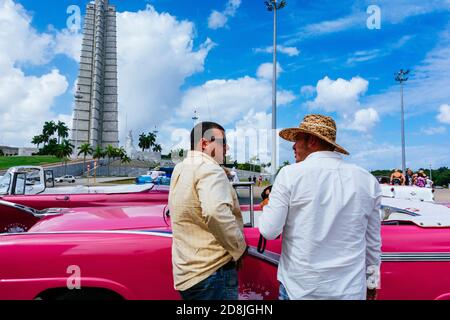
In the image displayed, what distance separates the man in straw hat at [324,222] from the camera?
1766 mm

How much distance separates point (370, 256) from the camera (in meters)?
1.92

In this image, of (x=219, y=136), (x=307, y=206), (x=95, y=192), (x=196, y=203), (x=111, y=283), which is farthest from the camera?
(x=95, y=192)

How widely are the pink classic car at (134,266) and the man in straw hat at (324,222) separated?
643 millimetres

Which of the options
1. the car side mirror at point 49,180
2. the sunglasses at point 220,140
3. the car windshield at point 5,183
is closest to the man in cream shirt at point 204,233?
the sunglasses at point 220,140

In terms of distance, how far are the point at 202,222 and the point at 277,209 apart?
1.39 feet

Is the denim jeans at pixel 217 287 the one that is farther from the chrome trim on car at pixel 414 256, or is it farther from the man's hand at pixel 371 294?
the man's hand at pixel 371 294

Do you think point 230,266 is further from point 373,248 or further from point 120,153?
point 120,153

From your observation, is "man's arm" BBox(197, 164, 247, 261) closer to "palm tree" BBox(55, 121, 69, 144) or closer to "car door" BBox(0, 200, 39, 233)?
"car door" BBox(0, 200, 39, 233)

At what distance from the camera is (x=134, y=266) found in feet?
7.97

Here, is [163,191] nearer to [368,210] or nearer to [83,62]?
[368,210]

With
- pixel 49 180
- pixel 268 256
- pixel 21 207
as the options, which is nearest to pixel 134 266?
pixel 268 256
